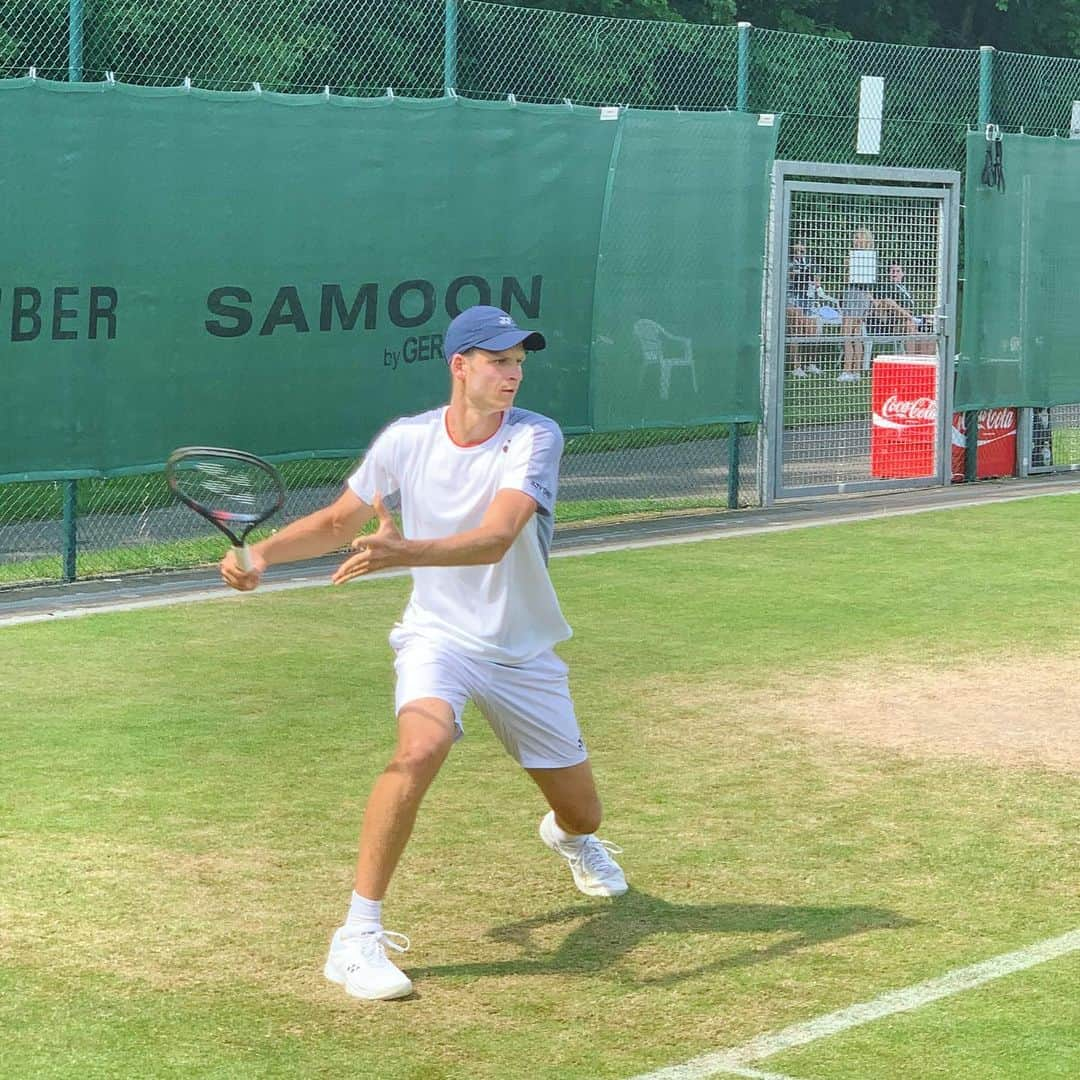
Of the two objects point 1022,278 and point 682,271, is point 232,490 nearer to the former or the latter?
point 682,271

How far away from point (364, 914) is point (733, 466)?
9.95 metres

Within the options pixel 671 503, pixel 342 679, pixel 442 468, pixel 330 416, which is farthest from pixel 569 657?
pixel 671 503

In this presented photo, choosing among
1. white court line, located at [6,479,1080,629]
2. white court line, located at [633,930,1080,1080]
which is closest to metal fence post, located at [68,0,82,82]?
white court line, located at [6,479,1080,629]

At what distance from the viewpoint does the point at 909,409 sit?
16.2 metres

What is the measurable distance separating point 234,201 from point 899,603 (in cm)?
436

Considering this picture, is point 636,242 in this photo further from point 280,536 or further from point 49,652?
point 280,536

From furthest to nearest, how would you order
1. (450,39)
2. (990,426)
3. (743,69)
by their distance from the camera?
(990,426), (743,69), (450,39)

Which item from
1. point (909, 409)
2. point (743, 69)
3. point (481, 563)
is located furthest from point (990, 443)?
point (481, 563)

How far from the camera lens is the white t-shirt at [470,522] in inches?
213

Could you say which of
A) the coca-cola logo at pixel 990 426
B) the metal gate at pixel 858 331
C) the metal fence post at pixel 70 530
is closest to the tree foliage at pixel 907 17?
the coca-cola logo at pixel 990 426

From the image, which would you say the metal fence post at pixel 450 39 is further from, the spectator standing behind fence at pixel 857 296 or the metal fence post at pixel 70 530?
the spectator standing behind fence at pixel 857 296

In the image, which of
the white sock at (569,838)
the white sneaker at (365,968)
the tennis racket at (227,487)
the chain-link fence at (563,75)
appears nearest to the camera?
the white sneaker at (365,968)

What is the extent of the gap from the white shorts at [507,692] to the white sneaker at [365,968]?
580 mm

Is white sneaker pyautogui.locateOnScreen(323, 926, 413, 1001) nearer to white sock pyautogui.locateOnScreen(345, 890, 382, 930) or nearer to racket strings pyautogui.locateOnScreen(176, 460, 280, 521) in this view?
white sock pyautogui.locateOnScreen(345, 890, 382, 930)
